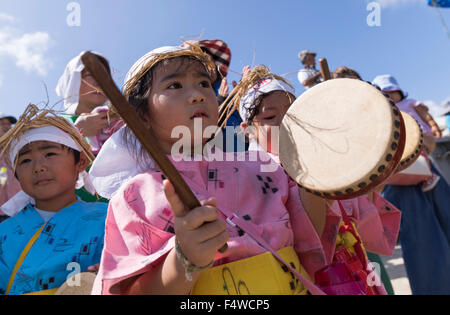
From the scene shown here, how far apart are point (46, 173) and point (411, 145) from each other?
1909 millimetres

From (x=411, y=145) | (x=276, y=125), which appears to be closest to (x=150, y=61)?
(x=276, y=125)

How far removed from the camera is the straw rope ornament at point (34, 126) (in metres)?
1.96

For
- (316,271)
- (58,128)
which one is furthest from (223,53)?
(316,271)

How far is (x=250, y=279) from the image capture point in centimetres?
104

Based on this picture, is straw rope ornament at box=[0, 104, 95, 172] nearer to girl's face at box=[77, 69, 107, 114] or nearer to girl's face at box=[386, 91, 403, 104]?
girl's face at box=[77, 69, 107, 114]

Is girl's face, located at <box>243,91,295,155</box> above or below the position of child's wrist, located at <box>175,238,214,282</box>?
above

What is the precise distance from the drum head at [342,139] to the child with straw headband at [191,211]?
0.23m

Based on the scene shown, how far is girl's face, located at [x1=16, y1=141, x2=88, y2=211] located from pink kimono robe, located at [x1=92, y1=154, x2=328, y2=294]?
0.84 m

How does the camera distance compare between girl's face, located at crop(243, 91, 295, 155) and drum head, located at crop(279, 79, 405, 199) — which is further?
girl's face, located at crop(243, 91, 295, 155)

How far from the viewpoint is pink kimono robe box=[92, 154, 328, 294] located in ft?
3.49

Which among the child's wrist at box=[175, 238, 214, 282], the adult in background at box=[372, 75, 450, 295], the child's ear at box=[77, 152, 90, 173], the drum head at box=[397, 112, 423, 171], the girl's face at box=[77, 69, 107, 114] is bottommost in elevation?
the adult in background at box=[372, 75, 450, 295]

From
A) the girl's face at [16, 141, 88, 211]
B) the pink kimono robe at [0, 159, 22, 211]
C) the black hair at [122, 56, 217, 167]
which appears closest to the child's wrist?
the black hair at [122, 56, 217, 167]
